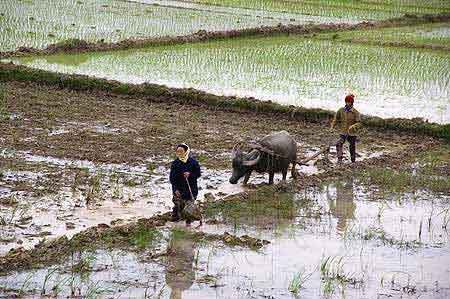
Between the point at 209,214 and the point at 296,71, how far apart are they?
741 centimetres

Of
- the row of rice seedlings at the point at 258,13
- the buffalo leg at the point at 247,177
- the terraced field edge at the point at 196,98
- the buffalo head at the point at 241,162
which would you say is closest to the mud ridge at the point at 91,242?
the buffalo head at the point at 241,162

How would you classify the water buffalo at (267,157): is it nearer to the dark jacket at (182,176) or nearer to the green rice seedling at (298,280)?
the dark jacket at (182,176)

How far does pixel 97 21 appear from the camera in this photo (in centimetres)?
1962

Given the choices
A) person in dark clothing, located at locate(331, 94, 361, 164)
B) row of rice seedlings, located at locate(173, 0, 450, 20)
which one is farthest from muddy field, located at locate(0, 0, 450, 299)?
row of rice seedlings, located at locate(173, 0, 450, 20)

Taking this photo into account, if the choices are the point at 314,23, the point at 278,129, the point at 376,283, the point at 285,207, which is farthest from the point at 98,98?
the point at 314,23

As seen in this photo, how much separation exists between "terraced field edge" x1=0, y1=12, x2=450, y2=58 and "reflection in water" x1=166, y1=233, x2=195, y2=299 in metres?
9.14

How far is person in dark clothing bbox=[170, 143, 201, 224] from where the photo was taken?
7.43m

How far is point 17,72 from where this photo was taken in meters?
13.7

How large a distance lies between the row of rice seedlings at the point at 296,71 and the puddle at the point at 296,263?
4155 mm

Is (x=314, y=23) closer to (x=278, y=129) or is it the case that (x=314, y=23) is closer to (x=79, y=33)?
(x=79, y=33)

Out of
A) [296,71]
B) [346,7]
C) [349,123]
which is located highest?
[346,7]

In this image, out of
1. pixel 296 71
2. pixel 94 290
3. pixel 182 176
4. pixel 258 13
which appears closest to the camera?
pixel 94 290

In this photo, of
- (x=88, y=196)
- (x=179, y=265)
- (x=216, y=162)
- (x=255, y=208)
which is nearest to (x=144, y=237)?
(x=179, y=265)

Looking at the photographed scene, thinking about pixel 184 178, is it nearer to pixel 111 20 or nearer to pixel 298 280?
pixel 298 280
